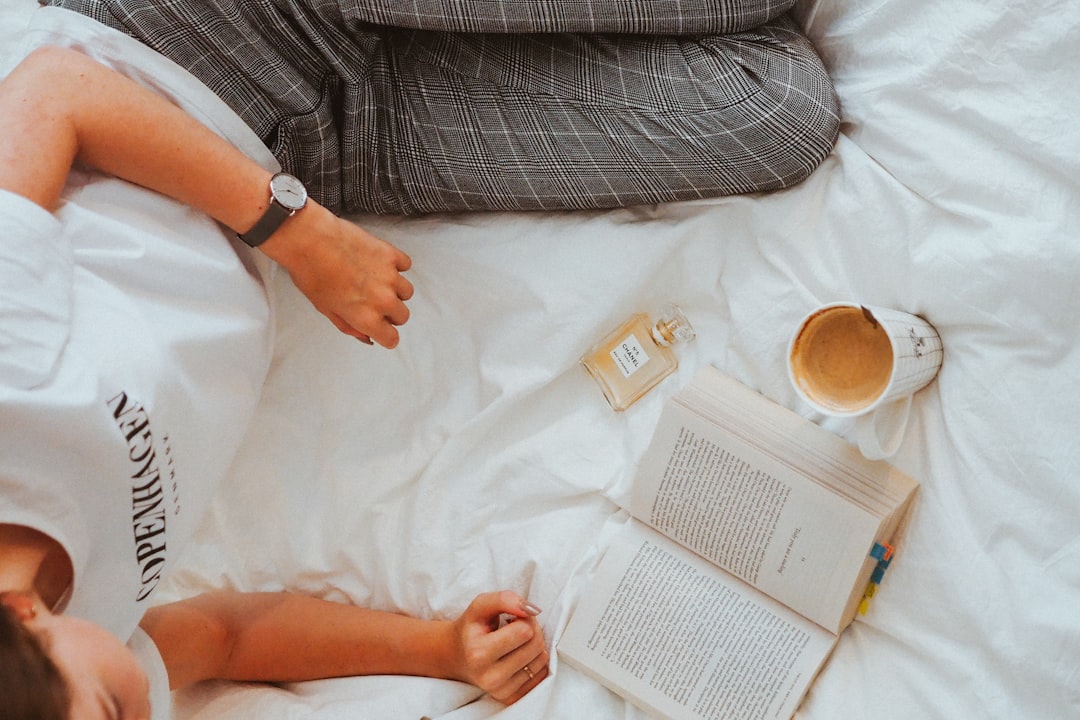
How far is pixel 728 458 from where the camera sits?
0.89 metres

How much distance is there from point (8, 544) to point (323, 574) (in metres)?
0.39

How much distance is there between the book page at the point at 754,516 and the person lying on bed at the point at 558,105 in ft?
0.87

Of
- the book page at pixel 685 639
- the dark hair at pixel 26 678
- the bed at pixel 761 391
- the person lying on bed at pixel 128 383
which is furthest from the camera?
the book page at pixel 685 639

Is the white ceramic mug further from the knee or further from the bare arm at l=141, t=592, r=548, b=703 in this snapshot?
the bare arm at l=141, t=592, r=548, b=703

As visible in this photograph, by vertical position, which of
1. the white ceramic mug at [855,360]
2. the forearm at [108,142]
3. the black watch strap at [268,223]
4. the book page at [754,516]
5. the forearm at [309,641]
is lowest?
the forearm at [309,641]

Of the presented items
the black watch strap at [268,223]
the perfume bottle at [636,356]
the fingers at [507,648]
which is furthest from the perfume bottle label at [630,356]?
the black watch strap at [268,223]

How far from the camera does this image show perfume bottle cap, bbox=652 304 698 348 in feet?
3.15

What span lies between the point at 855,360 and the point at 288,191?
54 cm

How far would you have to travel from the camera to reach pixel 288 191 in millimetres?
811

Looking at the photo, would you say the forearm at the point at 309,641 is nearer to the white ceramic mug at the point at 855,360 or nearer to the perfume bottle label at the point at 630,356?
the perfume bottle label at the point at 630,356

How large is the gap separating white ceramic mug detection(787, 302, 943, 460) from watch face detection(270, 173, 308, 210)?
47cm

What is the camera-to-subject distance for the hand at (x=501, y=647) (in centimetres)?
91

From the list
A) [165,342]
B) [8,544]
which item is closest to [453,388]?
[165,342]

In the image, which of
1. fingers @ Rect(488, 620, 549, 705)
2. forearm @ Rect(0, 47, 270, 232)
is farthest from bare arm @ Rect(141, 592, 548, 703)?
forearm @ Rect(0, 47, 270, 232)
